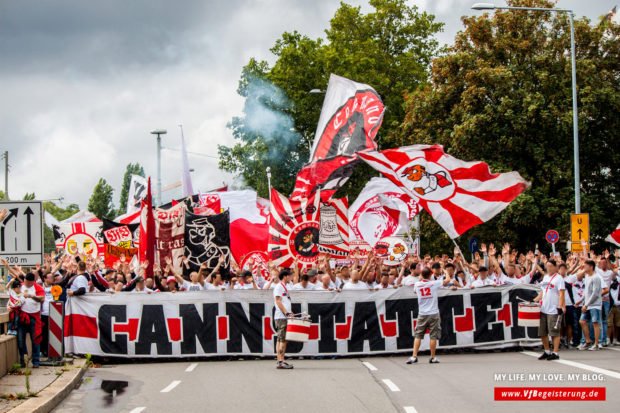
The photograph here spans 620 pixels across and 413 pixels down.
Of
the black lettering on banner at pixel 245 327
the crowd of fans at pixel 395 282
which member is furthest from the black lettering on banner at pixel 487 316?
the black lettering on banner at pixel 245 327

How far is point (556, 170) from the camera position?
1227 inches

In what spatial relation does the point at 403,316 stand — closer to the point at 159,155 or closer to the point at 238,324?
the point at 238,324

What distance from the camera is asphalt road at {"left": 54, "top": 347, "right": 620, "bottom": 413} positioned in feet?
31.5

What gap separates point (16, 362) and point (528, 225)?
23.2 meters

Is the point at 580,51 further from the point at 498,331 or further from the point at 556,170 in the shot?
the point at 498,331

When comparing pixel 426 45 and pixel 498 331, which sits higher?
pixel 426 45

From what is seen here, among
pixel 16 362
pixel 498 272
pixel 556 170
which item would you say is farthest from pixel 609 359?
pixel 556 170

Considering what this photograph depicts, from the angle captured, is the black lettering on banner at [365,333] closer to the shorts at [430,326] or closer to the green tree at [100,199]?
the shorts at [430,326]

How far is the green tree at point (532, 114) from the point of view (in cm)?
3122

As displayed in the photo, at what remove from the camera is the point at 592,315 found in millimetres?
16469

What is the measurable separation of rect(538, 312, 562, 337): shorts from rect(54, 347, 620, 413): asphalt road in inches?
20.5

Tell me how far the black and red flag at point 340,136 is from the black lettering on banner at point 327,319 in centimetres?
298

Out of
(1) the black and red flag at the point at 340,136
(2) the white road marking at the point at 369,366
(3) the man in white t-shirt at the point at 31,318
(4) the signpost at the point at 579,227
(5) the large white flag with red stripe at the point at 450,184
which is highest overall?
(1) the black and red flag at the point at 340,136

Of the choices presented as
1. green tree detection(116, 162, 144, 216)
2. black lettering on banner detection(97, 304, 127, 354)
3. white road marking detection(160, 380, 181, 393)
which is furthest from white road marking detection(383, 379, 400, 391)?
green tree detection(116, 162, 144, 216)
